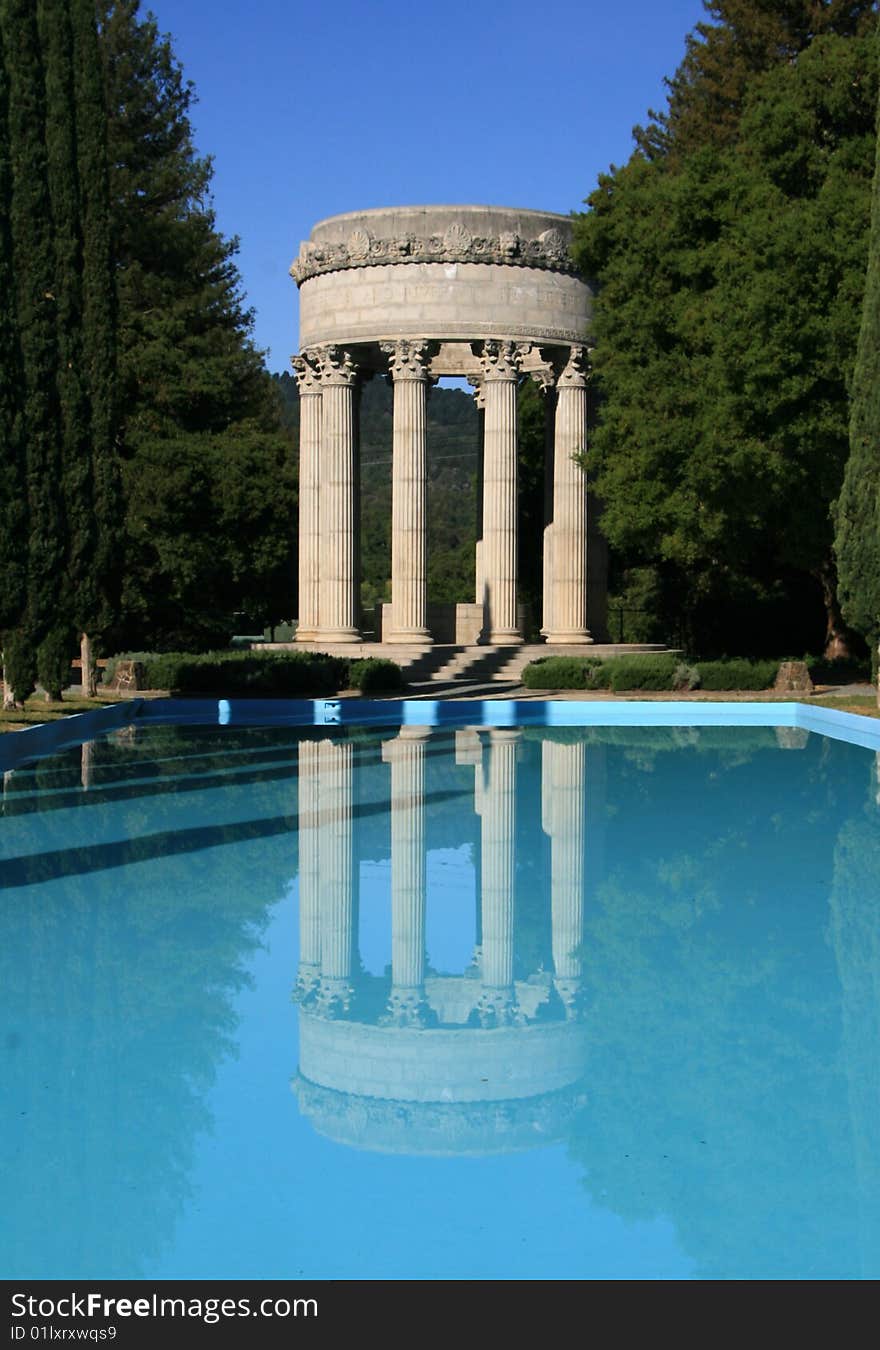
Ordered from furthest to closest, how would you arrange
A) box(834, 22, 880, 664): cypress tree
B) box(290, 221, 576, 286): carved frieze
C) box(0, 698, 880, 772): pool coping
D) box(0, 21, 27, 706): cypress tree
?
box(290, 221, 576, 286): carved frieze → box(0, 698, 880, 772): pool coping → box(834, 22, 880, 664): cypress tree → box(0, 21, 27, 706): cypress tree

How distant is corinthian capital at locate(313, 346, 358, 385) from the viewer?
52375mm

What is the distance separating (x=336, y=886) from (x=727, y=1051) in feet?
22.6

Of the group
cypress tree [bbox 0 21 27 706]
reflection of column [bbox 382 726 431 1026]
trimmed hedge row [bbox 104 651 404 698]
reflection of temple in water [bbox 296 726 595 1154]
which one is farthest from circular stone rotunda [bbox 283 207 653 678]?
reflection of temple in water [bbox 296 726 595 1154]

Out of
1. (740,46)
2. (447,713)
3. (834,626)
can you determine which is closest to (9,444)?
(447,713)

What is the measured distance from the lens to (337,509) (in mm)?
Result: 52844

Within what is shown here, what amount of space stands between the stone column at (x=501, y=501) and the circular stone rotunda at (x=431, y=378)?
56 millimetres

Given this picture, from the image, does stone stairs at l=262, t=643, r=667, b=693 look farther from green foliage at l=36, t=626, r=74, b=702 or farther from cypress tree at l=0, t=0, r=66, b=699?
cypress tree at l=0, t=0, r=66, b=699

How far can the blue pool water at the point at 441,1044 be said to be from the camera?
713 centimetres

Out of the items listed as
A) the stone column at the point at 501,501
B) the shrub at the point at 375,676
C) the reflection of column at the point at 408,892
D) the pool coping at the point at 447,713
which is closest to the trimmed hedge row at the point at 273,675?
the shrub at the point at 375,676

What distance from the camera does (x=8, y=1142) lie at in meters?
8.34

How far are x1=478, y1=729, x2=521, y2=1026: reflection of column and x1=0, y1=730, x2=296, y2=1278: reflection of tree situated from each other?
1989mm

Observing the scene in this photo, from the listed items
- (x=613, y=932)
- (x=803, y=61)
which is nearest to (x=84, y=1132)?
(x=613, y=932)
